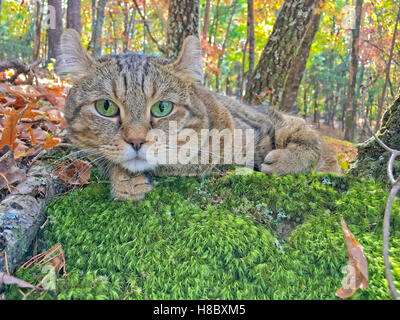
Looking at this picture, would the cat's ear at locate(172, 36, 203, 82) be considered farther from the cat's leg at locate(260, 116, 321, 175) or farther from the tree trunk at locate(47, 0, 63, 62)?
the tree trunk at locate(47, 0, 63, 62)

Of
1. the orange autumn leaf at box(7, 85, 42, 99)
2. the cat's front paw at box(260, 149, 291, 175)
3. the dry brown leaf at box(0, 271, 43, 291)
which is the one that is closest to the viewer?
the dry brown leaf at box(0, 271, 43, 291)

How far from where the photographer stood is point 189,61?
7.70 ft

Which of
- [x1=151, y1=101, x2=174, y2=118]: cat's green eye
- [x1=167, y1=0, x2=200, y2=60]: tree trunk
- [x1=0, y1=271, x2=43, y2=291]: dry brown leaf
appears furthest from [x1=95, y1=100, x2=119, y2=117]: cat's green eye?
[x1=167, y1=0, x2=200, y2=60]: tree trunk

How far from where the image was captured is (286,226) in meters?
1.82

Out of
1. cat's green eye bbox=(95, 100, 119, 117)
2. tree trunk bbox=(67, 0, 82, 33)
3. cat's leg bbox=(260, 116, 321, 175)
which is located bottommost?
cat's leg bbox=(260, 116, 321, 175)

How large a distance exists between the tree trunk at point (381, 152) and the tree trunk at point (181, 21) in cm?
357

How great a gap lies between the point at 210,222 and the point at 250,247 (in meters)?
0.26

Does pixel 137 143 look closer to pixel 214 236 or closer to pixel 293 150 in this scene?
pixel 214 236

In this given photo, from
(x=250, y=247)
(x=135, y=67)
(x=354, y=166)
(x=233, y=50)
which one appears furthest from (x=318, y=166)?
(x=233, y=50)

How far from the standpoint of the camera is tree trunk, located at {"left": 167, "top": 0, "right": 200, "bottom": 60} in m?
5.04

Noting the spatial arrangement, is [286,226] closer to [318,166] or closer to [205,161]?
[205,161]

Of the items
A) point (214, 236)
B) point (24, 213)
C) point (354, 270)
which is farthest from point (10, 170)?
point (354, 270)

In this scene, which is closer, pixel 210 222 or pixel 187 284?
pixel 187 284

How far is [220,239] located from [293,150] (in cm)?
139
